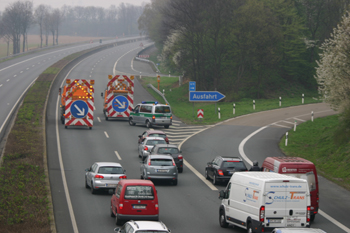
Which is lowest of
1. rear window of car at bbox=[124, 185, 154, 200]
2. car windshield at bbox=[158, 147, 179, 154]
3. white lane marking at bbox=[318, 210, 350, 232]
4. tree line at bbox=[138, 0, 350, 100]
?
white lane marking at bbox=[318, 210, 350, 232]

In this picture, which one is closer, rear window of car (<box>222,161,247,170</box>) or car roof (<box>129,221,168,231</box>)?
car roof (<box>129,221,168,231</box>)

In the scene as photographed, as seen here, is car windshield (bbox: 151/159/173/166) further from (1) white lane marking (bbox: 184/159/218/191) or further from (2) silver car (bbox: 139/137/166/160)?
(2) silver car (bbox: 139/137/166/160)

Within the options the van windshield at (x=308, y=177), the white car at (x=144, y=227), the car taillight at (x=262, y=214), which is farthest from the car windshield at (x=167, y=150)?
the white car at (x=144, y=227)

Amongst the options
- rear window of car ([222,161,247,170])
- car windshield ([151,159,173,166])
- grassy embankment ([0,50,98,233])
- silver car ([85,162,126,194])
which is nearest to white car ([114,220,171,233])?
grassy embankment ([0,50,98,233])

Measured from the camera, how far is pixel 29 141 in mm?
30672

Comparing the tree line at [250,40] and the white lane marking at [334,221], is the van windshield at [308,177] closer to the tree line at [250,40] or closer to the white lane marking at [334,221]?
the white lane marking at [334,221]

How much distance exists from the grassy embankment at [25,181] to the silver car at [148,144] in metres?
5.65

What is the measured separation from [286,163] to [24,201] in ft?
31.3

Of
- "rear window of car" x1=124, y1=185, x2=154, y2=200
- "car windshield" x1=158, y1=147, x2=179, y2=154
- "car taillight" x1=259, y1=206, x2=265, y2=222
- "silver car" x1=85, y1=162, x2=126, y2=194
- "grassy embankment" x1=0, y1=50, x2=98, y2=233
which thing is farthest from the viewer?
"car windshield" x1=158, y1=147, x2=179, y2=154

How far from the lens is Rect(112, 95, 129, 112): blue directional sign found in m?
42.7

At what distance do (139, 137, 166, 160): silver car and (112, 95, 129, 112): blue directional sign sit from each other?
46.0ft

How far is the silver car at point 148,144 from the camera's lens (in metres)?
28.2

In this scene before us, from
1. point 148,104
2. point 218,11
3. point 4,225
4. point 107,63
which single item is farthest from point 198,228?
point 107,63

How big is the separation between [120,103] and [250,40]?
21787 millimetres
